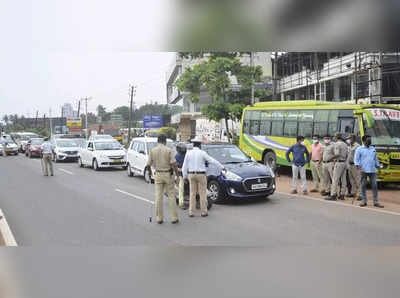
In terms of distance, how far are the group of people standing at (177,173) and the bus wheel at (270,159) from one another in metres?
7.32

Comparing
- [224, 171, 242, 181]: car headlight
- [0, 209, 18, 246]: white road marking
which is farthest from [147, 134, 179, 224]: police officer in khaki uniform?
[0, 209, 18, 246]: white road marking

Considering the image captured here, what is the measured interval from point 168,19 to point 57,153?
25.0 meters

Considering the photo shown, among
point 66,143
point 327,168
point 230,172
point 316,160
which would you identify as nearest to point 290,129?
point 316,160

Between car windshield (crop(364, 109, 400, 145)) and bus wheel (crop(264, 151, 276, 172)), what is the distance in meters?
4.70

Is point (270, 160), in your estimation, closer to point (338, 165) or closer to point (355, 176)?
point (355, 176)

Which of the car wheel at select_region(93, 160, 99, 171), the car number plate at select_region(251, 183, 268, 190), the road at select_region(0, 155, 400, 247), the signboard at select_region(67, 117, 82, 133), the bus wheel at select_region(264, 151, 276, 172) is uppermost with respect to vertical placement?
the signboard at select_region(67, 117, 82, 133)

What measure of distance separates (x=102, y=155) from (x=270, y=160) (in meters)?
8.30

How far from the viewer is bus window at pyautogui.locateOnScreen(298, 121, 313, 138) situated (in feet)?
55.7

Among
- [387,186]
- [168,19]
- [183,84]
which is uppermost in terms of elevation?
[183,84]

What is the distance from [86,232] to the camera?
25.5ft

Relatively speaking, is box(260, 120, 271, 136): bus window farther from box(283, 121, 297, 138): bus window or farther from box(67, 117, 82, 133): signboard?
box(67, 117, 82, 133): signboard

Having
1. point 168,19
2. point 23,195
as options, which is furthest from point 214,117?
point 168,19

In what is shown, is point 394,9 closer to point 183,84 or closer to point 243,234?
point 243,234

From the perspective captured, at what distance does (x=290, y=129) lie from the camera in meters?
17.9
